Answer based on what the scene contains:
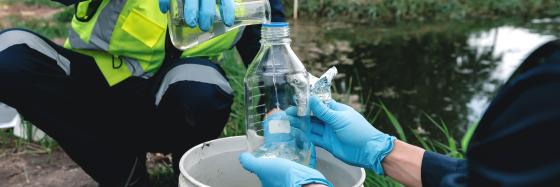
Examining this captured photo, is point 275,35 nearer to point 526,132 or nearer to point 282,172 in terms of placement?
point 282,172

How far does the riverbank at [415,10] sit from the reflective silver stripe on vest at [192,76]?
6.00 metres

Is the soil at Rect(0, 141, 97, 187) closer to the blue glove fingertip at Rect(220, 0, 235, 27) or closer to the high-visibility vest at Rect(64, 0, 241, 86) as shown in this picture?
the high-visibility vest at Rect(64, 0, 241, 86)

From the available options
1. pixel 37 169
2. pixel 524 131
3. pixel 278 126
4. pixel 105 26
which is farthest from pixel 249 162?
pixel 37 169

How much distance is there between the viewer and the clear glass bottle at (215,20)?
156 centimetres

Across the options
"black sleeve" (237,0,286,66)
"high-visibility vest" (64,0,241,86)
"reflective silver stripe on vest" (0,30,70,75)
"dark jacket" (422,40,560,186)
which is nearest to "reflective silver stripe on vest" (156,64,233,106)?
"high-visibility vest" (64,0,241,86)

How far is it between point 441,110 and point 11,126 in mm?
2527

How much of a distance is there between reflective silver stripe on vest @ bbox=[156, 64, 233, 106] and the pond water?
135 cm

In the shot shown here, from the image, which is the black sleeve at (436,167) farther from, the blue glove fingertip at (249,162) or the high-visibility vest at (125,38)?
the high-visibility vest at (125,38)

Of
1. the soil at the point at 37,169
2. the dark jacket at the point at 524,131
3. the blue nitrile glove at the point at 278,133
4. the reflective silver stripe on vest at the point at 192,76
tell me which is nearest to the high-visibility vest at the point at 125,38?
the reflective silver stripe on vest at the point at 192,76

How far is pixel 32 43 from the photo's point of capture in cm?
166

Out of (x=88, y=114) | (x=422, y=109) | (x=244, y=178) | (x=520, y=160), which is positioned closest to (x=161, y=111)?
(x=88, y=114)

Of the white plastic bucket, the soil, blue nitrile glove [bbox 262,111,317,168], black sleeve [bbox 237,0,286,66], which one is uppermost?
black sleeve [bbox 237,0,286,66]

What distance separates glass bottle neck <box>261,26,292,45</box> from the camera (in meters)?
1.27

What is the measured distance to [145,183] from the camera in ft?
6.39
